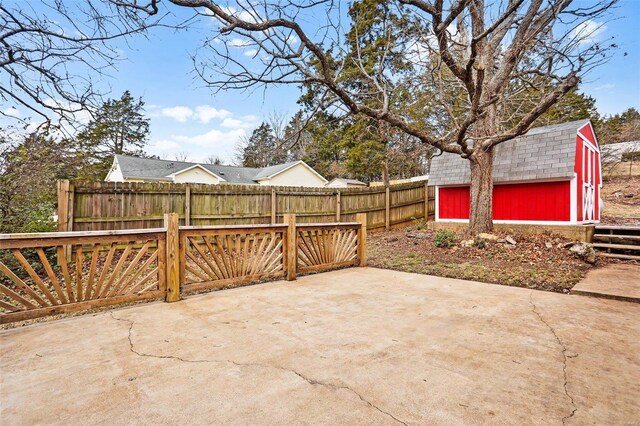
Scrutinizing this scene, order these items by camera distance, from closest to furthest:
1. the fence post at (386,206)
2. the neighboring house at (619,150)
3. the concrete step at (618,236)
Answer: the concrete step at (618,236) < the fence post at (386,206) < the neighboring house at (619,150)

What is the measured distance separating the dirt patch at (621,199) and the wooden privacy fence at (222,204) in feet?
21.5

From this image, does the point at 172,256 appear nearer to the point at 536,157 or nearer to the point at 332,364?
the point at 332,364

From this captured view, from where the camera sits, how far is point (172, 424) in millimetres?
1571

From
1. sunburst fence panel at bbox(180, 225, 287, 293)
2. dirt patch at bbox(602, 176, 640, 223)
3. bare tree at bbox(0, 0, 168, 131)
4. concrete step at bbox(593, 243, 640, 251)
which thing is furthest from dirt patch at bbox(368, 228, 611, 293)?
dirt patch at bbox(602, 176, 640, 223)

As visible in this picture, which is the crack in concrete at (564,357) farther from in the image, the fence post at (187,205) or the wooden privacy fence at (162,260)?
the fence post at (187,205)

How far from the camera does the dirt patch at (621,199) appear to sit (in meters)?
11.1

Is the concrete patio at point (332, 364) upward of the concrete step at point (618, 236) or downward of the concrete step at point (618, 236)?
downward

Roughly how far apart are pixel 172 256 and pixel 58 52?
8.87ft

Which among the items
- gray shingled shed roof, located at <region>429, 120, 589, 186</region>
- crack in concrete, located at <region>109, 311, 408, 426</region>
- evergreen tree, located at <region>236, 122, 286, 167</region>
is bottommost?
crack in concrete, located at <region>109, 311, 408, 426</region>

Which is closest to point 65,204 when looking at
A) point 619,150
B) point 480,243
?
point 480,243

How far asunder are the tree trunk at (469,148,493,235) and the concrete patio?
4159 mm

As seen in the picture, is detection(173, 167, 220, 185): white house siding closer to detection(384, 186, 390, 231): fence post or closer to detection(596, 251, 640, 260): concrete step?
detection(384, 186, 390, 231): fence post

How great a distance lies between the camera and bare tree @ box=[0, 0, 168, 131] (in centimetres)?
344

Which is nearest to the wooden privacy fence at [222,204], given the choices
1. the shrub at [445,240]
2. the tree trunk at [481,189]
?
the shrub at [445,240]
